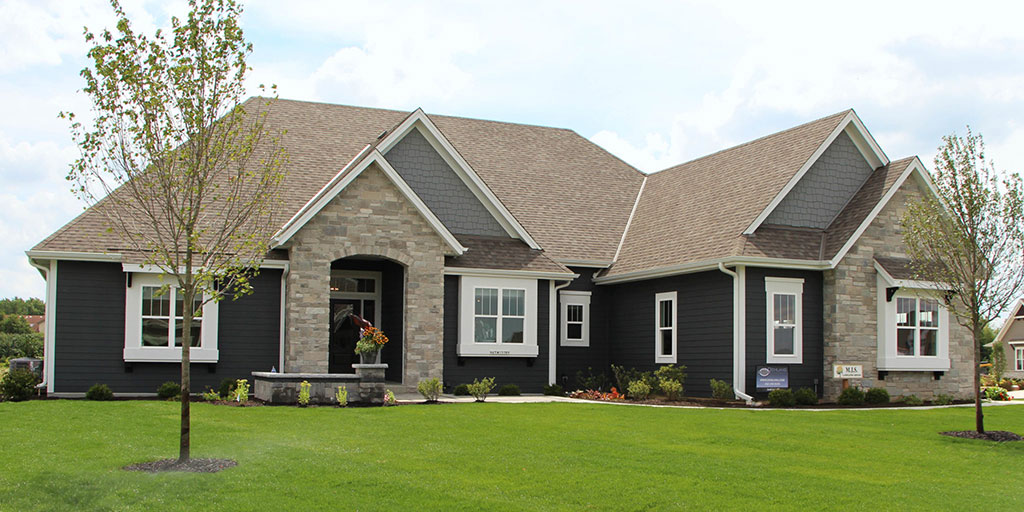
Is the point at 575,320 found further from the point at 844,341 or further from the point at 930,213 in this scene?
the point at 930,213

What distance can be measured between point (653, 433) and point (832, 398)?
9.12 m

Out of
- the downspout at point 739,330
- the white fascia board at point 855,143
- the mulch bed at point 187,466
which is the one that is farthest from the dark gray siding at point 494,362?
the mulch bed at point 187,466

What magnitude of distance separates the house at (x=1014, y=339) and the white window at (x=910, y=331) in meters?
36.3

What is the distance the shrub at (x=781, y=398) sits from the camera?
69.8 feet

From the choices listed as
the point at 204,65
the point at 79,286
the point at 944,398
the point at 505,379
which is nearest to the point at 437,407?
the point at 505,379

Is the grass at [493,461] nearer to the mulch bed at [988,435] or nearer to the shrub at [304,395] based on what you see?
the mulch bed at [988,435]

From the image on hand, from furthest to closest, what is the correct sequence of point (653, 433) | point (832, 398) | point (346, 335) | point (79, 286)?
point (346, 335) < point (832, 398) < point (79, 286) < point (653, 433)

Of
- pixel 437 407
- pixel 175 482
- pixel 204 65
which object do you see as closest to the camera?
pixel 175 482

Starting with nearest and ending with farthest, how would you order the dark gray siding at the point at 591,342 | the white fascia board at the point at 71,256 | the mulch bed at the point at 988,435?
the mulch bed at the point at 988,435 → the white fascia board at the point at 71,256 → the dark gray siding at the point at 591,342

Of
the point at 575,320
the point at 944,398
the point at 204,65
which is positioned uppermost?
the point at 204,65

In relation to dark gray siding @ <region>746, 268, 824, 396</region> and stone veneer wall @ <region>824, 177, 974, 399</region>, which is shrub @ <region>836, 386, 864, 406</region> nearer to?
stone veneer wall @ <region>824, 177, 974, 399</region>

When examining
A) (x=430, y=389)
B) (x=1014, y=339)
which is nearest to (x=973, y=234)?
(x=430, y=389)

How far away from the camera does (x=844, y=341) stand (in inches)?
882

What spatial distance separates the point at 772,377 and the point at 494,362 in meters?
6.78
